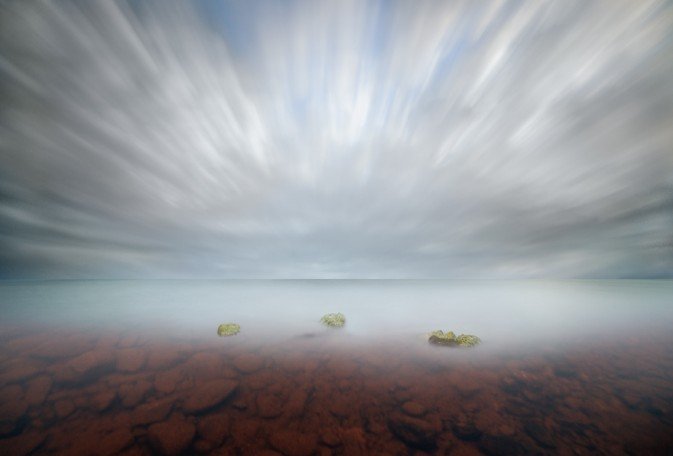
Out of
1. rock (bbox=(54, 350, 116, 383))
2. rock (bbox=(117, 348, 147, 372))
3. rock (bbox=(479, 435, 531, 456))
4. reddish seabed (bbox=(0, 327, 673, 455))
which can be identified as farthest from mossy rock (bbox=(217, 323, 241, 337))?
rock (bbox=(479, 435, 531, 456))

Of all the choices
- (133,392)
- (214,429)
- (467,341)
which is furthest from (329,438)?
(467,341)

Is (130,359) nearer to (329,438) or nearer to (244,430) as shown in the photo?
(244,430)

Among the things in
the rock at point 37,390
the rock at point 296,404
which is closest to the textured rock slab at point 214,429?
the rock at point 296,404

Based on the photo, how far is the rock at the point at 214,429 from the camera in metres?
9.81

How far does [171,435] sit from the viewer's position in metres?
9.84

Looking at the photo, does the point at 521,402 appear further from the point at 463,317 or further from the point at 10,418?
the point at 463,317

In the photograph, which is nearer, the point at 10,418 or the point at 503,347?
the point at 10,418

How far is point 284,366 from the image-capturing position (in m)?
17.4

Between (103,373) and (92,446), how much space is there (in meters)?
9.16

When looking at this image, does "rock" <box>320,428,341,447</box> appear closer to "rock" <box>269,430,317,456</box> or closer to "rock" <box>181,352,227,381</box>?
"rock" <box>269,430,317,456</box>

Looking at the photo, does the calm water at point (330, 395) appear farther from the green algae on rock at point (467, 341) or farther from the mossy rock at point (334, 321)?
the mossy rock at point (334, 321)

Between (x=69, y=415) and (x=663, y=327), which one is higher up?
(x=663, y=327)

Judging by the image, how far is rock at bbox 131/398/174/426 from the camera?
10.8 m

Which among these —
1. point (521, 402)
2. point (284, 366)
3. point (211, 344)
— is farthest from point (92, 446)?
point (521, 402)
